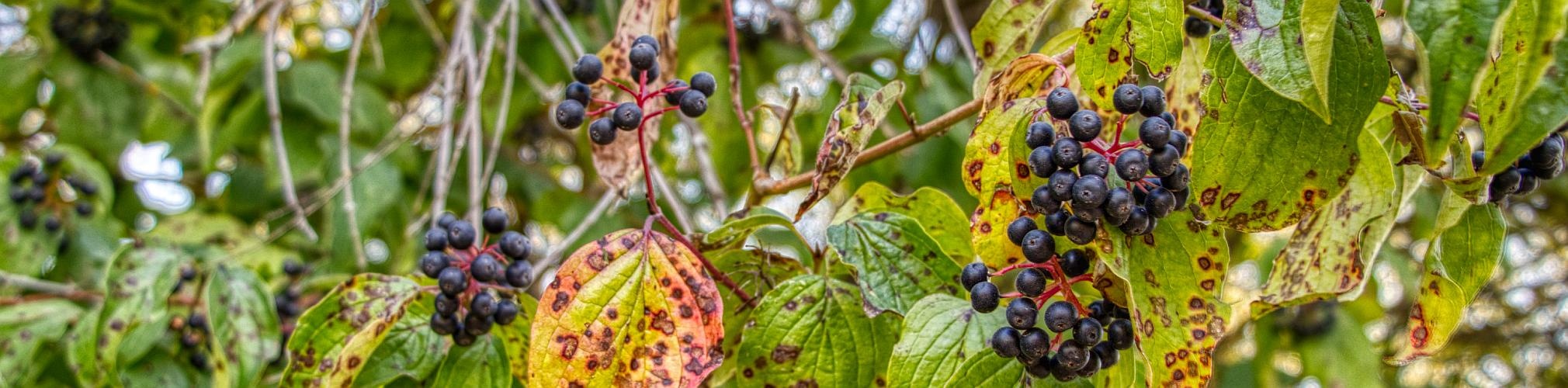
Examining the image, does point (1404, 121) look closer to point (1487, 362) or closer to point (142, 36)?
point (142, 36)

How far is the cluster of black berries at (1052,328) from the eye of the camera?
3.12 ft

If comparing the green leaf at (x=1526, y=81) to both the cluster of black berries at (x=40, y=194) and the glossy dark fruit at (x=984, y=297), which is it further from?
the cluster of black berries at (x=40, y=194)

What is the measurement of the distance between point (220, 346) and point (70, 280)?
1172mm

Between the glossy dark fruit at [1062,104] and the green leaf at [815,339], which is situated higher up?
the glossy dark fruit at [1062,104]

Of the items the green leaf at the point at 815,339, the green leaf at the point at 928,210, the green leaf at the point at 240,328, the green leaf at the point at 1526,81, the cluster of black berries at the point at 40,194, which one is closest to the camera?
the green leaf at the point at 1526,81

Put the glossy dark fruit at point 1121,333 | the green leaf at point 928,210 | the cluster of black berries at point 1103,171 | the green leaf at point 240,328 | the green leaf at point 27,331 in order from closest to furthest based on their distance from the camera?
the cluster of black berries at point 1103,171, the glossy dark fruit at point 1121,333, the green leaf at point 928,210, the green leaf at point 240,328, the green leaf at point 27,331

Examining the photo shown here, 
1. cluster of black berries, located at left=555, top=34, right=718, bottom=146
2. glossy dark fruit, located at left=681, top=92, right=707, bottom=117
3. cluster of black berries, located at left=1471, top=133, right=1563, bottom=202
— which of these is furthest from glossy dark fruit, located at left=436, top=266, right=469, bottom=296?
cluster of black berries, located at left=1471, top=133, right=1563, bottom=202

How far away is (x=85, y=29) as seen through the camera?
266 centimetres

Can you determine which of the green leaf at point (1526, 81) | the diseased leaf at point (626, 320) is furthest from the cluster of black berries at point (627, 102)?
the green leaf at point (1526, 81)

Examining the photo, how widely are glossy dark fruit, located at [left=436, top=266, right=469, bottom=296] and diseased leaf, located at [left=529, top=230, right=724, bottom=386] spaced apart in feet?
0.75

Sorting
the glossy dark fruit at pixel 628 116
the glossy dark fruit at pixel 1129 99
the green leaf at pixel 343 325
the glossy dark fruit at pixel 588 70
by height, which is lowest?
the green leaf at pixel 343 325

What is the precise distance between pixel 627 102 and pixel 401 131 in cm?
145

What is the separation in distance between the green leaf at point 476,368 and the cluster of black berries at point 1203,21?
0.93 metres

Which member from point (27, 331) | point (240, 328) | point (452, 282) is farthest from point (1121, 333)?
point (27, 331)
